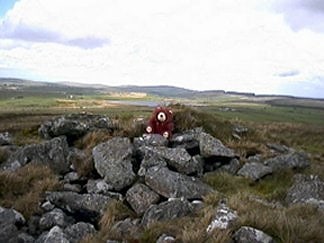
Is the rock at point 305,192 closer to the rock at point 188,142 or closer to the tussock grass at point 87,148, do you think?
the rock at point 188,142

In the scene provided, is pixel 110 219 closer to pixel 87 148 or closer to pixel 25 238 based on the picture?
pixel 25 238

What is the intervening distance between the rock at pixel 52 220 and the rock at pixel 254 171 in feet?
17.7

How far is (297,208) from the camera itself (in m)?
10.4

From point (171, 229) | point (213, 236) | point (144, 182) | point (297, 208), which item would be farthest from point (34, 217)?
point (297, 208)

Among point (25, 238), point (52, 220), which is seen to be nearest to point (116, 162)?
point (52, 220)

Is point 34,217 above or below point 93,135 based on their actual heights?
below

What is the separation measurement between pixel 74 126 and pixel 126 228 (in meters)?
7.15

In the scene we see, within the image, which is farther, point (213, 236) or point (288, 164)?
point (288, 164)

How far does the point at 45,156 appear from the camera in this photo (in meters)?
14.9

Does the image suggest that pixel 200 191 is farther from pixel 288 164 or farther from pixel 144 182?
pixel 288 164

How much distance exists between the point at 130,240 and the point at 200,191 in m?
3.13

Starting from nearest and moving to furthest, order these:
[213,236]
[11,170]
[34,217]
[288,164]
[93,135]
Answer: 1. [213,236]
2. [34,217]
3. [11,170]
4. [288,164]
5. [93,135]

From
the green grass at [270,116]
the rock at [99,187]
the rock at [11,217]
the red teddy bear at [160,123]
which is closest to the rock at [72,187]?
the rock at [99,187]

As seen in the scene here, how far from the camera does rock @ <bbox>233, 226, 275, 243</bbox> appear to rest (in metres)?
8.64
